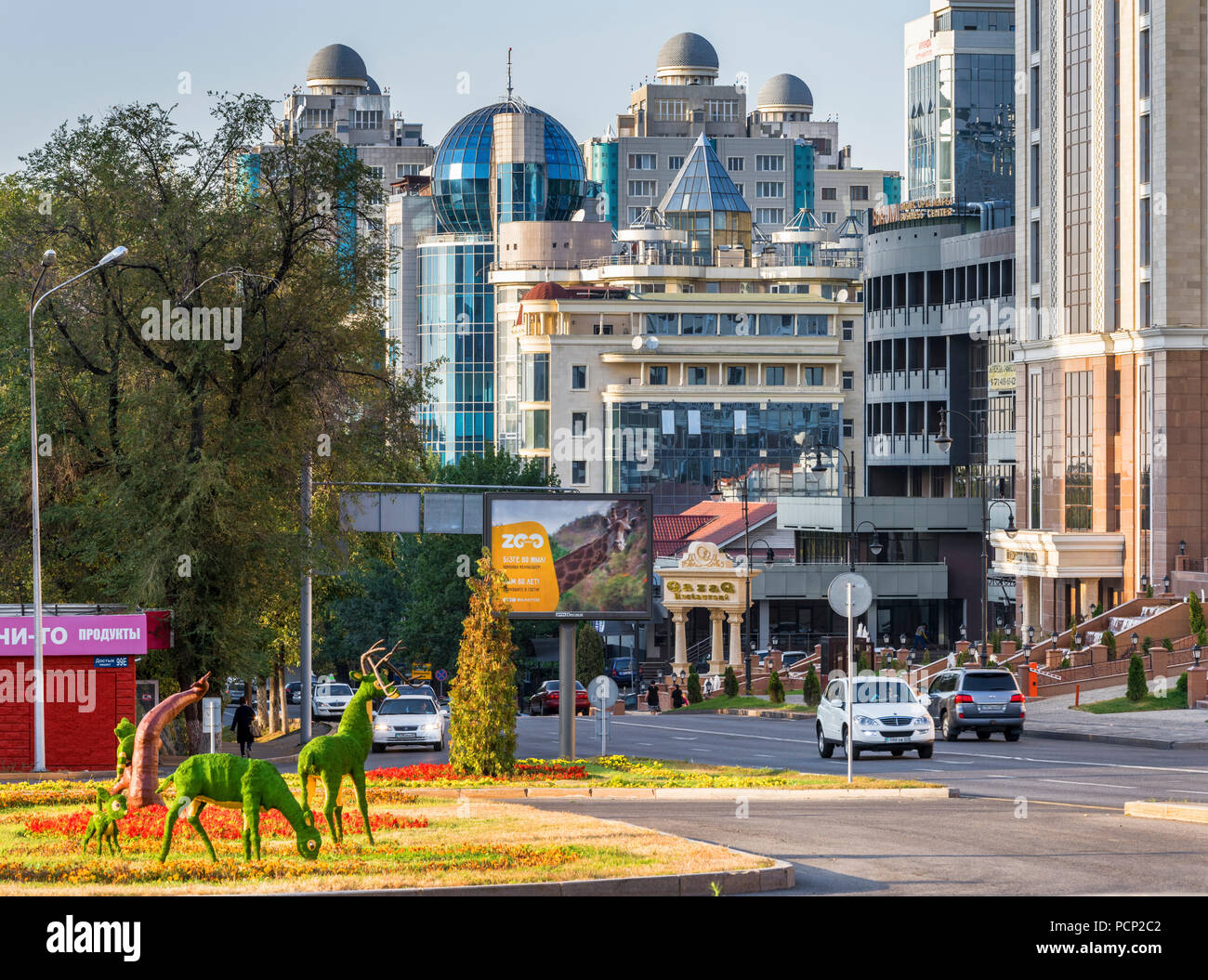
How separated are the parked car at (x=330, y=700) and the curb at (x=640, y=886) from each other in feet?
169

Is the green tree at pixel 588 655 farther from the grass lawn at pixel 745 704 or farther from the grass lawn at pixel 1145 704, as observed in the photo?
the grass lawn at pixel 1145 704

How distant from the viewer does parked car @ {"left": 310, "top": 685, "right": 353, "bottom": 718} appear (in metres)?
67.9

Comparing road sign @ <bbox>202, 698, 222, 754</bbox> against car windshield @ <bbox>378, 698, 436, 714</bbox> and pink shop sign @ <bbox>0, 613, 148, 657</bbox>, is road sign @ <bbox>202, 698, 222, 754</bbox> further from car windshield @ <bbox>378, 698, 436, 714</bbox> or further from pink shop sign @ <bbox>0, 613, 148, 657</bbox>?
car windshield @ <bbox>378, 698, 436, 714</bbox>

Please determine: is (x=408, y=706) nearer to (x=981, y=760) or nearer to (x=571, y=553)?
(x=571, y=553)

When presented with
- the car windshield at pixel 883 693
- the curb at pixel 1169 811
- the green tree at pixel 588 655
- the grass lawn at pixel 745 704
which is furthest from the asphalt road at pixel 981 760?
the green tree at pixel 588 655

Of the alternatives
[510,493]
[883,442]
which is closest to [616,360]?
[883,442]

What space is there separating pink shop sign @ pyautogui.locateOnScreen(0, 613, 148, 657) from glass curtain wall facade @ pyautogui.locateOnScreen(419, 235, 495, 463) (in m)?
126

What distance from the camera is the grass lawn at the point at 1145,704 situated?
44.8 m

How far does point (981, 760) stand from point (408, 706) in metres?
12.8

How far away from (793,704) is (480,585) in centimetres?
3659

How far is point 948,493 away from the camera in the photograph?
4146 inches

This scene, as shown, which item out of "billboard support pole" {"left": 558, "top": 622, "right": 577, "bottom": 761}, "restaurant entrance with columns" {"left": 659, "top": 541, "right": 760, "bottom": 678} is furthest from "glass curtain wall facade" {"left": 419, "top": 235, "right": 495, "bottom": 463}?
"billboard support pole" {"left": 558, "top": 622, "right": 577, "bottom": 761}

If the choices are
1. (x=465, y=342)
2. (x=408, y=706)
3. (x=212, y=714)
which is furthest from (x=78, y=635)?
(x=465, y=342)

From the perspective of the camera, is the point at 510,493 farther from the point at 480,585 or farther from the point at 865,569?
the point at 865,569
